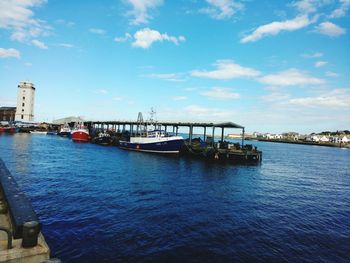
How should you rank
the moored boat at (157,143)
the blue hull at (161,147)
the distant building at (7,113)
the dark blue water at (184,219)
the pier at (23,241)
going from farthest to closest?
the distant building at (7,113) < the moored boat at (157,143) < the blue hull at (161,147) < the dark blue water at (184,219) < the pier at (23,241)

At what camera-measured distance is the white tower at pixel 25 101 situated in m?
169

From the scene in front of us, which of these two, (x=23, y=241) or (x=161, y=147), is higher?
(x=161, y=147)

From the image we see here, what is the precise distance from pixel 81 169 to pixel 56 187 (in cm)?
1351

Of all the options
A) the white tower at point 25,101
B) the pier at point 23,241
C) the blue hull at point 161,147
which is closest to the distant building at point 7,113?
the white tower at point 25,101

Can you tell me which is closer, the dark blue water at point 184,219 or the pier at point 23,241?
the pier at point 23,241

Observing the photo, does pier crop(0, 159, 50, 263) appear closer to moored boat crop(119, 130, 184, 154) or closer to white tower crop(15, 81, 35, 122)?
moored boat crop(119, 130, 184, 154)

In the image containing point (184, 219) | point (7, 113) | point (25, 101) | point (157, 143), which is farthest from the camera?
point (7, 113)

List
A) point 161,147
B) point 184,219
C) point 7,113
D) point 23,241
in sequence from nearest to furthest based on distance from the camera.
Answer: point 23,241
point 184,219
point 161,147
point 7,113

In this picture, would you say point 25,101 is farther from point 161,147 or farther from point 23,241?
point 23,241

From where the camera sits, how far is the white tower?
169 meters

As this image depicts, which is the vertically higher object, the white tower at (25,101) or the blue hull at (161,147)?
the white tower at (25,101)

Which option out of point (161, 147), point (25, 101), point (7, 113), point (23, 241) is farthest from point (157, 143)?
point (7, 113)

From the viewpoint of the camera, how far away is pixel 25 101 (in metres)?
171

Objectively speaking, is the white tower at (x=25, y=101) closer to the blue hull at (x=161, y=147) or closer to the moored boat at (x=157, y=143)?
the moored boat at (x=157, y=143)
